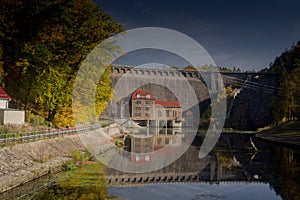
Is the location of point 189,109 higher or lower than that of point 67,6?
lower

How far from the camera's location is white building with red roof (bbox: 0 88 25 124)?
26047 millimetres

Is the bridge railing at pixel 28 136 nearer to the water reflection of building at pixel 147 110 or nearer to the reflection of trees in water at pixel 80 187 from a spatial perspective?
the reflection of trees in water at pixel 80 187

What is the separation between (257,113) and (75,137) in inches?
3072

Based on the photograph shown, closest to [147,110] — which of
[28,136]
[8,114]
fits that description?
[8,114]

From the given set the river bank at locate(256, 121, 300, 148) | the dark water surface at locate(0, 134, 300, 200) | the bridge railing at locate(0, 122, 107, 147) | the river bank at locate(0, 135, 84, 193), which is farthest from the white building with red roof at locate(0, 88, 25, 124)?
the river bank at locate(256, 121, 300, 148)

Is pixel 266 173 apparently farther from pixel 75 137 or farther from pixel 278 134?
pixel 278 134

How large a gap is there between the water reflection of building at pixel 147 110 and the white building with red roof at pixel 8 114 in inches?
2254

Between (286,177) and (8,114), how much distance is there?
2131 centimetres

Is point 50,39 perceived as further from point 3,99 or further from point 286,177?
point 286,177

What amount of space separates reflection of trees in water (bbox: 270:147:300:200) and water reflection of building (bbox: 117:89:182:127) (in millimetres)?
58367

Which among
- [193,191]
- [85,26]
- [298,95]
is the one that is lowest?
[193,191]

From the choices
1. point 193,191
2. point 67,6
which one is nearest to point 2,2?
point 67,6

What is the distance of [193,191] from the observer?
18.6 m

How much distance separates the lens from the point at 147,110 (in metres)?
88.6
